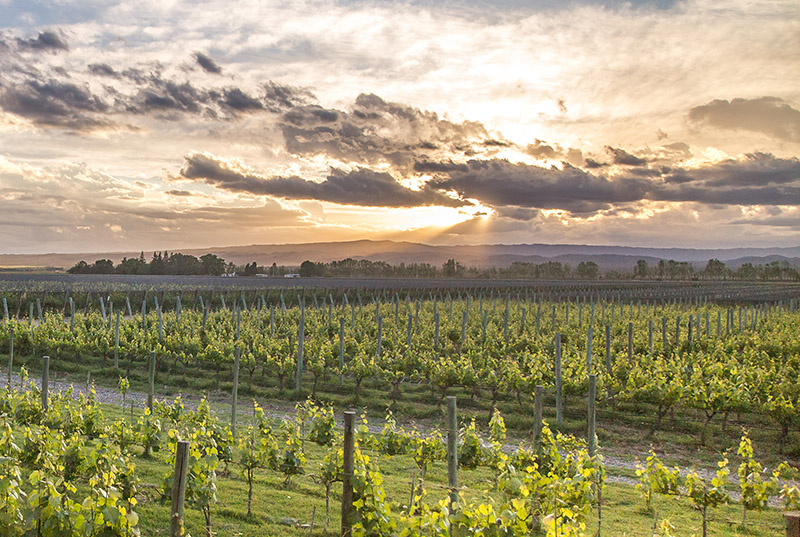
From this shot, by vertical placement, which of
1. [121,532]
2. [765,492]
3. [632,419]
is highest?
[121,532]

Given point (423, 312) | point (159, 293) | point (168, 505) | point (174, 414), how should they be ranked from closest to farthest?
1. point (168, 505)
2. point (174, 414)
3. point (423, 312)
4. point (159, 293)

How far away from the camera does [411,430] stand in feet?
49.6

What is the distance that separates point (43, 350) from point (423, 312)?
1870 cm

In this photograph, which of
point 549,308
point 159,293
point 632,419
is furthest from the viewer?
point 159,293

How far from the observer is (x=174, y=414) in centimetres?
1098

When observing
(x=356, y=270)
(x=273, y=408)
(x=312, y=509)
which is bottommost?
(x=273, y=408)

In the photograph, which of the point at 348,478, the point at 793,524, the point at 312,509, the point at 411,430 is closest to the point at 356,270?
the point at 411,430

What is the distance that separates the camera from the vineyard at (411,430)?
620 cm

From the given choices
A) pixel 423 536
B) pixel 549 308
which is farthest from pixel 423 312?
pixel 423 536

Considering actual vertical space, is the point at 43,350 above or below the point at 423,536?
below

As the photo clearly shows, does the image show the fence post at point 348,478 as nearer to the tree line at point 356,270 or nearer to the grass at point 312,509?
the grass at point 312,509

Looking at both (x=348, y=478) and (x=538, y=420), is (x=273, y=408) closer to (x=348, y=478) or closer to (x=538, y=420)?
(x=538, y=420)

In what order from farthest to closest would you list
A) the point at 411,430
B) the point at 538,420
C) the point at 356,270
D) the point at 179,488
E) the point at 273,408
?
1. the point at 356,270
2. the point at 273,408
3. the point at 411,430
4. the point at 538,420
5. the point at 179,488

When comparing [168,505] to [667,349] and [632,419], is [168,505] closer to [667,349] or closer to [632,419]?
[632,419]
